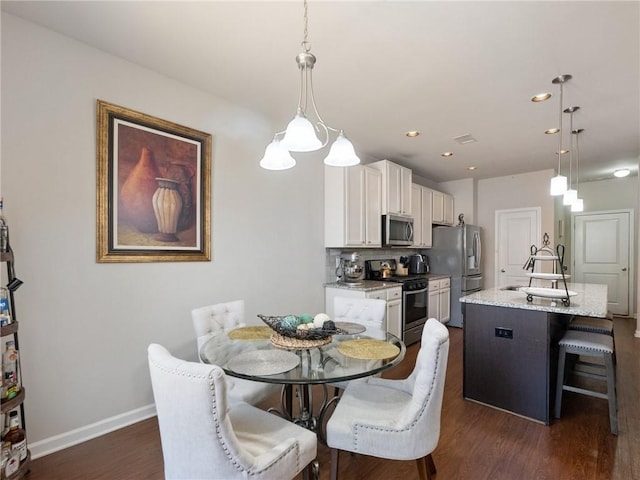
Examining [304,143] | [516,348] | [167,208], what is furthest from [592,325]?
[167,208]

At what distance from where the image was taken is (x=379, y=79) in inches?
98.2

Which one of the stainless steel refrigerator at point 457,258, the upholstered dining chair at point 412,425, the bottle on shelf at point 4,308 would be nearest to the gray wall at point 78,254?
the bottle on shelf at point 4,308

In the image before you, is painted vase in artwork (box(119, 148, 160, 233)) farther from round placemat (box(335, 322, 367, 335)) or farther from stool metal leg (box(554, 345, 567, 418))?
stool metal leg (box(554, 345, 567, 418))

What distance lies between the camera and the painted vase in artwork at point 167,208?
2434mm

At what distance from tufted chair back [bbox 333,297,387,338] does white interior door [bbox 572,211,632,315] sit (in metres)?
6.19

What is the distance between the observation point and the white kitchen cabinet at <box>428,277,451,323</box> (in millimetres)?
Answer: 4738

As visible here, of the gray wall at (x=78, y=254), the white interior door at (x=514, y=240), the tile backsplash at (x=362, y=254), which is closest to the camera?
the gray wall at (x=78, y=254)

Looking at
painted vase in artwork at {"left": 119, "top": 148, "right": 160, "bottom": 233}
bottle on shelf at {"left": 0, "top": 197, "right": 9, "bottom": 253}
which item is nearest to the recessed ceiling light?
painted vase in artwork at {"left": 119, "top": 148, "right": 160, "bottom": 233}

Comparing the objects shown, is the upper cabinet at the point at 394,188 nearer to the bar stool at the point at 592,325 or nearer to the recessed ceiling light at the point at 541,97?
the recessed ceiling light at the point at 541,97

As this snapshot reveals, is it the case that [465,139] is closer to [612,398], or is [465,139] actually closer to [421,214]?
[421,214]

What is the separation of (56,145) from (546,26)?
3.05 metres

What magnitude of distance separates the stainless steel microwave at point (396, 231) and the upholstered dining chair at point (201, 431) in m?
3.32

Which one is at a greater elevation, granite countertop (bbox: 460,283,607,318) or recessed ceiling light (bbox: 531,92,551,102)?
recessed ceiling light (bbox: 531,92,551,102)

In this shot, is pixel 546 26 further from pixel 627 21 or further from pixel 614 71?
pixel 614 71
